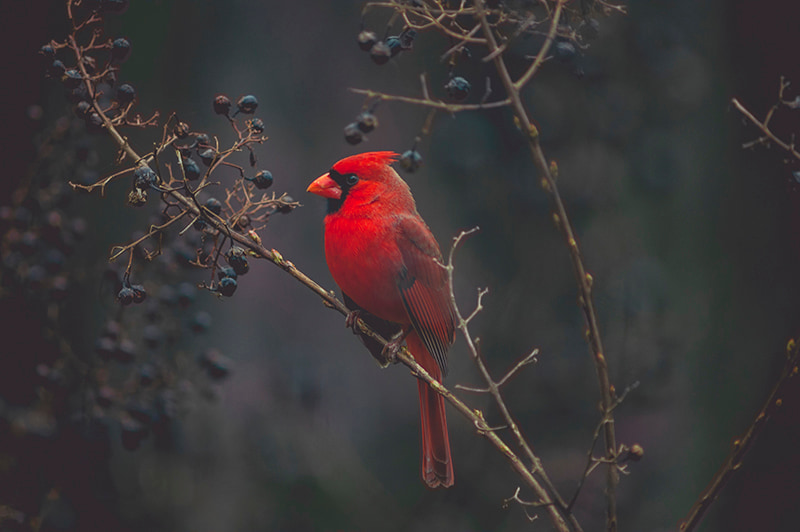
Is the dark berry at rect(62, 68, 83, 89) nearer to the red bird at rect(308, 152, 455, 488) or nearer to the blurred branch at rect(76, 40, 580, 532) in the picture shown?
the blurred branch at rect(76, 40, 580, 532)

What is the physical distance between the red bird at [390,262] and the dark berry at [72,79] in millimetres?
351

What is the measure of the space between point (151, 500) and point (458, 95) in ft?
3.65

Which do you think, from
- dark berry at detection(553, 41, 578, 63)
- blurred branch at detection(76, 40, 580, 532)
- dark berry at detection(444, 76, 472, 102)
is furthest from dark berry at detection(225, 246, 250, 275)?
dark berry at detection(553, 41, 578, 63)

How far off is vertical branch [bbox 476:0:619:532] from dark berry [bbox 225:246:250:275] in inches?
14.6

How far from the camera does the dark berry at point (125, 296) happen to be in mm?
972

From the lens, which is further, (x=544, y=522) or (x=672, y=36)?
(x=672, y=36)

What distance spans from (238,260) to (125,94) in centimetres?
26

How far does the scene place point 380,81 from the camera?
1755 mm

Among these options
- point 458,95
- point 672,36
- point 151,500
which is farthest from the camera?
point 672,36

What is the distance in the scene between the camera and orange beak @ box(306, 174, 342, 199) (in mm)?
1154

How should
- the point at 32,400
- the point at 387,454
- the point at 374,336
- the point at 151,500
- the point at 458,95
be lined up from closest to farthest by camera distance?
the point at 458,95 < the point at 374,336 < the point at 32,400 < the point at 151,500 < the point at 387,454

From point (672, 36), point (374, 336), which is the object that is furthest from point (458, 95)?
point (672, 36)

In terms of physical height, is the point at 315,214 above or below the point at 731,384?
above

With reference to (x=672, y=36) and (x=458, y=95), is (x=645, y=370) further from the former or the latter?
(x=458, y=95)
